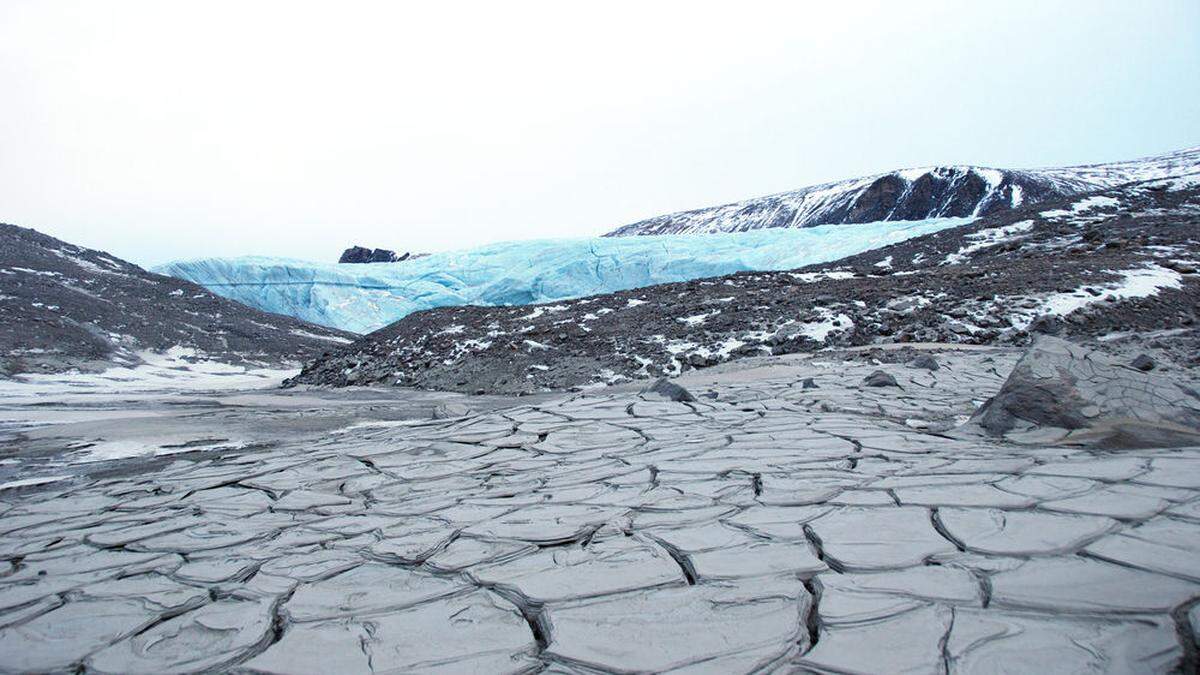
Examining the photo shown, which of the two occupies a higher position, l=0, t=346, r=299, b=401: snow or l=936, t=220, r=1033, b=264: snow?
l=936, t=220, r=1033, b=264: snow

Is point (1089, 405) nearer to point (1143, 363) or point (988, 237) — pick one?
point (1143, 363)

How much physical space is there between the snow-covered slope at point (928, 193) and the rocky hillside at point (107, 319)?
2092cm

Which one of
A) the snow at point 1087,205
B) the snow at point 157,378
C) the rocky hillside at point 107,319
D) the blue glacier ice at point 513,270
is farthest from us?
the blue glacier ice at point 513,270

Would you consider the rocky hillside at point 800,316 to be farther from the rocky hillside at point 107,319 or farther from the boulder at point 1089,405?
the rocky hillside at point 107,319

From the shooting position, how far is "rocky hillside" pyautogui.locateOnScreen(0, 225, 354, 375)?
13508mm

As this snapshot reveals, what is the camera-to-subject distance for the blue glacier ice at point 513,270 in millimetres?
20984

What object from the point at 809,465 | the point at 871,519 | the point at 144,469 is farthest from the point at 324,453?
the point at 871,519

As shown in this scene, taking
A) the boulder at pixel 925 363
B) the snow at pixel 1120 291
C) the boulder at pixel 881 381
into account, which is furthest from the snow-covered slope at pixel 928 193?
the boulder at pixel 881 381

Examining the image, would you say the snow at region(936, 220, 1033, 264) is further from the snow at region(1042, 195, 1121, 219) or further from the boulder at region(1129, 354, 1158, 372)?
the boulder at region(1129, 354, 1158, 372)

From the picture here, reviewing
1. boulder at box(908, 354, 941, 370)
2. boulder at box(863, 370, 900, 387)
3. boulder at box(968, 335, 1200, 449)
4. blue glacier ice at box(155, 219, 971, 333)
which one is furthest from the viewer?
blue glacier ice at box(155, 219, 971, 333)

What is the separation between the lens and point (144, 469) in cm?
496

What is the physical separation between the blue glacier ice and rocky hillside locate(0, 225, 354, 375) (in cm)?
276

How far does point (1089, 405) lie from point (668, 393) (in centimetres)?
295

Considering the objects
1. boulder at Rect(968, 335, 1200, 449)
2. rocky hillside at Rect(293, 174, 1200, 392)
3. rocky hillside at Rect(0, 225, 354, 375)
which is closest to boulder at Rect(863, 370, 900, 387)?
boulder at Rect(968, 335, 1200, 449)
